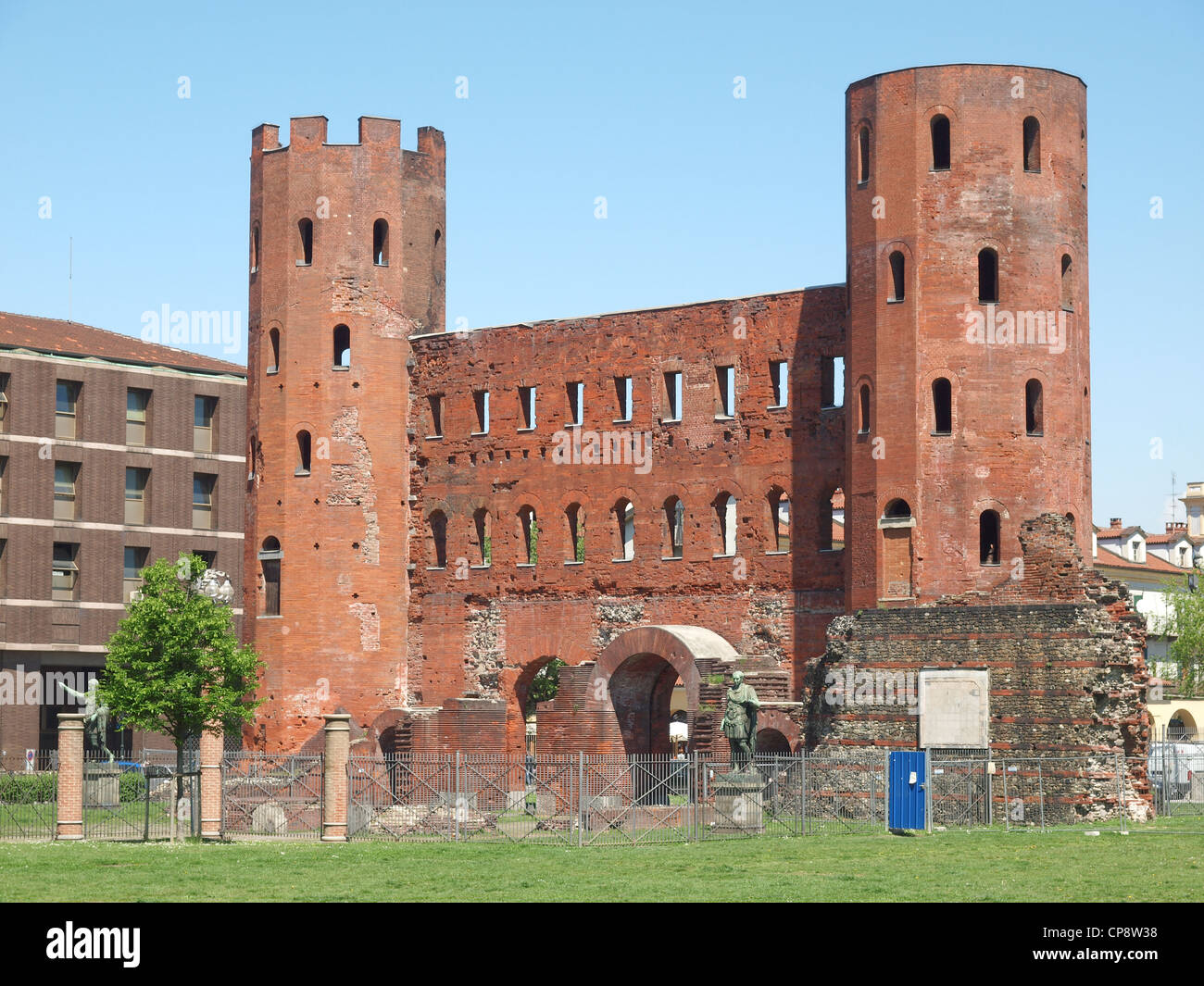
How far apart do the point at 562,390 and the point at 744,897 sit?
26.5 meters

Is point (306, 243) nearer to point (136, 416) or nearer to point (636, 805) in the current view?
point (136, 416)

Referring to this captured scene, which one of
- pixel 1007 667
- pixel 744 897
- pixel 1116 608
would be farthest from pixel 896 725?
pixel 744 897

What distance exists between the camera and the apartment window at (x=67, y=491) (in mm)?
62344

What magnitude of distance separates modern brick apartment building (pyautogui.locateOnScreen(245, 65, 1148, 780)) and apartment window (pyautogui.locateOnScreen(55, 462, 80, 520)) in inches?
644

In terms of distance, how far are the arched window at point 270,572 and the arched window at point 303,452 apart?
76.0 inches

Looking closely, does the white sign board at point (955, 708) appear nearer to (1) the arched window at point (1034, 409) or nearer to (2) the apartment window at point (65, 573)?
(1) the arched window at point (1034, 409)

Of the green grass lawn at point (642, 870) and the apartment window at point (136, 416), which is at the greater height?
the apartment window at point (136, 416)

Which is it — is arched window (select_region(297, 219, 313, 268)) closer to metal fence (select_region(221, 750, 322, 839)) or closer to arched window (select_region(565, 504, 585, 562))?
arched window (select_region(565, 504, 585, 562))

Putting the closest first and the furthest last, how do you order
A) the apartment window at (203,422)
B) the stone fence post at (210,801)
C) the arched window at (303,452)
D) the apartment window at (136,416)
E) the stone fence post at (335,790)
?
the stone fence post at (335,790), the stone fence post at (210,801), the arched window at (303,452), the apartment window at (136,416), the apartment window at (203,422)

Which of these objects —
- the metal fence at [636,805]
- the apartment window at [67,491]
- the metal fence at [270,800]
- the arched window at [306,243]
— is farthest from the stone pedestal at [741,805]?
the apartment window at [67,491]

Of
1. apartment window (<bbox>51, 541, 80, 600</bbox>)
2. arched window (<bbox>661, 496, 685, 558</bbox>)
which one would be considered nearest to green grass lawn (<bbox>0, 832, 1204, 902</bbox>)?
arched window (<bbox>661, 496, 685, 558</bbox>)

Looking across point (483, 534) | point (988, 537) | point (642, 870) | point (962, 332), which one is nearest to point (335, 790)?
point (642, 870)

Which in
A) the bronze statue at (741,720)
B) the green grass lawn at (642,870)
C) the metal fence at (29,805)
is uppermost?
the bronze statue at (741,720)
